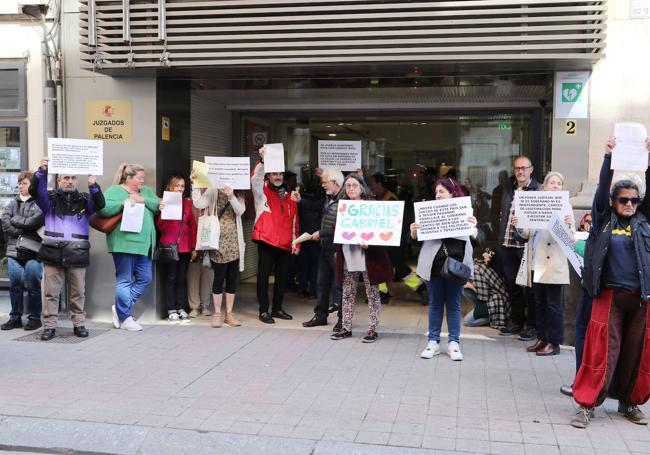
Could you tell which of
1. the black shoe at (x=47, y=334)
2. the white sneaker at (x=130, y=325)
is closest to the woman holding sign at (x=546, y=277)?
the white sneaker at (x=130, y=325)

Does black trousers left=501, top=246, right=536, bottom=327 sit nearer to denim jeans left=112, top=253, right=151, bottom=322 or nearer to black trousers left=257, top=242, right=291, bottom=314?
black trousers left=257, top=242, right=291, bottom=314

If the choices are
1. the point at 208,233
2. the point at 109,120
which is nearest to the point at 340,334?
the point at 208,233

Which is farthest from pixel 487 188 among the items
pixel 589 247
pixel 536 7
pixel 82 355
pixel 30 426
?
pixel 30 426

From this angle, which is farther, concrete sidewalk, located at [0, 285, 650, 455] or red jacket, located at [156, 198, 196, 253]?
red jacket, located at [156, 198, 196, 253]

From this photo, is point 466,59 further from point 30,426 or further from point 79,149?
point 30,426

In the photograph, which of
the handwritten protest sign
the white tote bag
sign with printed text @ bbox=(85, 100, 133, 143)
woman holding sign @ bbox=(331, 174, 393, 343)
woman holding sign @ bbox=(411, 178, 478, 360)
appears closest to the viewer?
woman holding sign @ bbox=(411, 178, 478, 360)

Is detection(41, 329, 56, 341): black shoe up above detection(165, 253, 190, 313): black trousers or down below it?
below

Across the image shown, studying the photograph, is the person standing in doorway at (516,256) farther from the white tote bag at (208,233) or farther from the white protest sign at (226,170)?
the white tote bag at (208,233)

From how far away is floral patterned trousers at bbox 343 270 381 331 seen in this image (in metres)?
7.48

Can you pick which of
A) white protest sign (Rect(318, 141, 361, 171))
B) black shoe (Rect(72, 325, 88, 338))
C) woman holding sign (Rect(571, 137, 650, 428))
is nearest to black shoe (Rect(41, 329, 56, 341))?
black shoe (Rect(72, 325, 88, 338))

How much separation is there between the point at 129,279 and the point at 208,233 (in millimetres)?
1061

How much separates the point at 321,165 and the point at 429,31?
237cm

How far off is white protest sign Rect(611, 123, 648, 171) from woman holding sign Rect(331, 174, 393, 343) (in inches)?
115

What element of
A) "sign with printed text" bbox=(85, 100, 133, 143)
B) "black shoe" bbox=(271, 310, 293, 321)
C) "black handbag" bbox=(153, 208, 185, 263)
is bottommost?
"black shoe" bbox=(271, 310, 293, 321)
